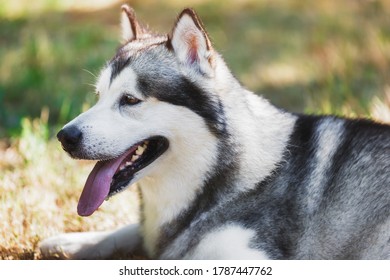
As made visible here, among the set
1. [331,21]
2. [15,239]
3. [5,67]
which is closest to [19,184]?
[15,239]

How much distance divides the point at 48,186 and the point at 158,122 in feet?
5.02

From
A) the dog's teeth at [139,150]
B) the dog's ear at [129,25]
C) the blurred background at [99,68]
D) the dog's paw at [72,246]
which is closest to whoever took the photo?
the dog's teeth at [139,150]

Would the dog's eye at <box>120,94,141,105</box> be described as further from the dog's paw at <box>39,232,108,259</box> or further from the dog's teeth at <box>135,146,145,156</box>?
the dog's paw at <box>39,232,108,259</box>

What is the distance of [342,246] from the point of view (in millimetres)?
3641

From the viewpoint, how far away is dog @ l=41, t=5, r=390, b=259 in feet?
11.9

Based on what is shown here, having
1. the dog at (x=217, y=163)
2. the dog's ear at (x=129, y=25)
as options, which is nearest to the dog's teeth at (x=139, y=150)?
the dog at (x=217, y=163)

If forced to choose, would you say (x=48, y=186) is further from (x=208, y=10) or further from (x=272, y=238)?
(x=208, y=10)

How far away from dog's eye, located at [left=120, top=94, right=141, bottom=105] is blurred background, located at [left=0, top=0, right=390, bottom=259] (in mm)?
634

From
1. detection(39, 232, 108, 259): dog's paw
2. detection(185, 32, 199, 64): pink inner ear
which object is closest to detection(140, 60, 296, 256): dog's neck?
detection(185, 32, 199, 64): pink inner ear

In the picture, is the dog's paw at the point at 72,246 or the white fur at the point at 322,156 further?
the dog's paw at the point at 72,246

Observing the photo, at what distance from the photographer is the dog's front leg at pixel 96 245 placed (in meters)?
4.17

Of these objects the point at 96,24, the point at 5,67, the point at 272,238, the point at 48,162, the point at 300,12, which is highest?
the point at 272,238

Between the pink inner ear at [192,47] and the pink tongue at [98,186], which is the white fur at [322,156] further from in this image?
the pink tongue at [98,186]

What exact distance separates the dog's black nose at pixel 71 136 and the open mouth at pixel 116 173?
245 mm
